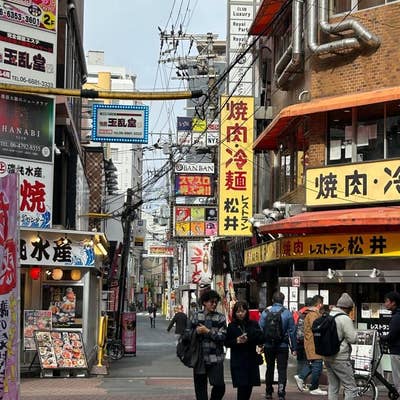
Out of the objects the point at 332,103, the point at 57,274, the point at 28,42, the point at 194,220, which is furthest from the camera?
the point at 194,220

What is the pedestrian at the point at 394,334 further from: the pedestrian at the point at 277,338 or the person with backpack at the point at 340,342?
the pedestrian at the point at 277,338

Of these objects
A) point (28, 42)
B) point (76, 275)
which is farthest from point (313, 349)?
point (28, 42)

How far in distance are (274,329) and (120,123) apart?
7.13 m

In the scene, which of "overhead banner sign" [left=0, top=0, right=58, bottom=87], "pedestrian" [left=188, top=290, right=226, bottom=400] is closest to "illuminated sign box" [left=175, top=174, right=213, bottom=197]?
"overhead banner sign" [left=0, top=0, right=58, bottom=87]

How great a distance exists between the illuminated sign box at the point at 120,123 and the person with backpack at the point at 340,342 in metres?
8.71

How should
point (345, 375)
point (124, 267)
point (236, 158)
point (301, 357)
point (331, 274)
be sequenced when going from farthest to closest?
point (124, 267)
point (236, 158)
point (331, 274)
point (301, 357)
point (345, 375)

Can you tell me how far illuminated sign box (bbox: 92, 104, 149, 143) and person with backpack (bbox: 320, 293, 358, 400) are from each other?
8.71m

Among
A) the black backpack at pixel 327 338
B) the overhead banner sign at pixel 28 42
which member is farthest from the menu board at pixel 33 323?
the black backpack at pixel 327 338

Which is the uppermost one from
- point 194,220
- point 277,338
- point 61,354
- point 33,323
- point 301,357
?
point 194,220

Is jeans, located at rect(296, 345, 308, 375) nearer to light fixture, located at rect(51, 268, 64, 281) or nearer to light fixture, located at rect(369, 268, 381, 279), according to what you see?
light fixture, located at rect(369, 268, 381, 279)

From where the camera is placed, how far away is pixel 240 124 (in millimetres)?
25484

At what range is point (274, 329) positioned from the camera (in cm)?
1395

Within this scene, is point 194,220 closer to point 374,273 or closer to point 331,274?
point 331,274

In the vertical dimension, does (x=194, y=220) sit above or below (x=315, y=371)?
above
